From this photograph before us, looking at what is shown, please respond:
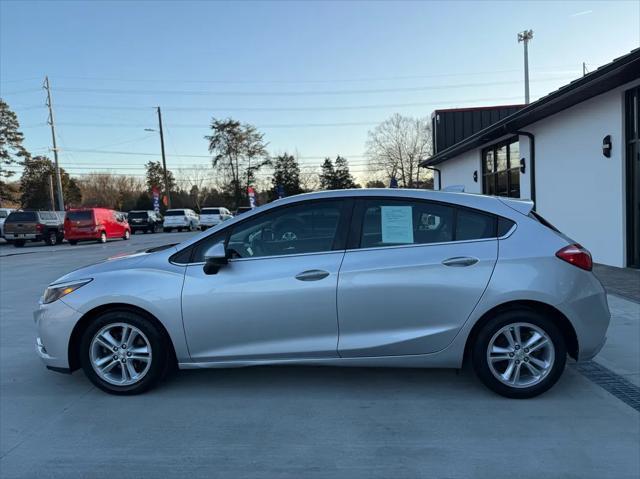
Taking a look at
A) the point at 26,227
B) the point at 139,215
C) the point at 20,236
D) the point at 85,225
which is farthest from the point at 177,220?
the point at 20,236

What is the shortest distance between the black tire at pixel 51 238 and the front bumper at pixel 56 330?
2250cm

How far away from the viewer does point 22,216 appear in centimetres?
2334

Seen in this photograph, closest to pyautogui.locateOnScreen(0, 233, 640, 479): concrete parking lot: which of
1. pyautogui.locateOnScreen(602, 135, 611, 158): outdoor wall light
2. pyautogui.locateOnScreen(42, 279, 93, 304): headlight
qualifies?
pyautogui.locateOnScreen(42, 279, 93, 304): headlight

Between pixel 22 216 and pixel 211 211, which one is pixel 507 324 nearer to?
pixel 22 216

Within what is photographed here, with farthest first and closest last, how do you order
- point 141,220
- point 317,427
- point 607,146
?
point 141,220
point 607,146
point 317,427

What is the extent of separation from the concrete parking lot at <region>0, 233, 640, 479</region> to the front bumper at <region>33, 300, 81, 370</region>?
0.34 m

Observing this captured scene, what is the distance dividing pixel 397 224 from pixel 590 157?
26.5ft

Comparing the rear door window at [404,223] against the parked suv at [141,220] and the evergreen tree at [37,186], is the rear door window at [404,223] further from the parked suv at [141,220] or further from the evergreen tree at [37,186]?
the evergreen tree at [37,186]

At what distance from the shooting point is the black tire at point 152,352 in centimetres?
392

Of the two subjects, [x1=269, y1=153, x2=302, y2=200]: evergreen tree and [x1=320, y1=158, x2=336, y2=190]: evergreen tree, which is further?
[x1=320, y1=158, x2=336, y2=190]: evergreen tree

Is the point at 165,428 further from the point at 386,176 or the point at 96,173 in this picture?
the point at 96,173

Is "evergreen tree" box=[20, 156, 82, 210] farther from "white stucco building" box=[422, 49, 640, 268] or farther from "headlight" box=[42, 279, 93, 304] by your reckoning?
"headlight" box=[42, 279, 93, 304]

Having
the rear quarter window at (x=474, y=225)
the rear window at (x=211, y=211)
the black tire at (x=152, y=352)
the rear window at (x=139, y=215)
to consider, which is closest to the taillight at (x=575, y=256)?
the rear quarter window at (x=474, y=225)

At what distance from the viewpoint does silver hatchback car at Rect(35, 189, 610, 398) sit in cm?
373
